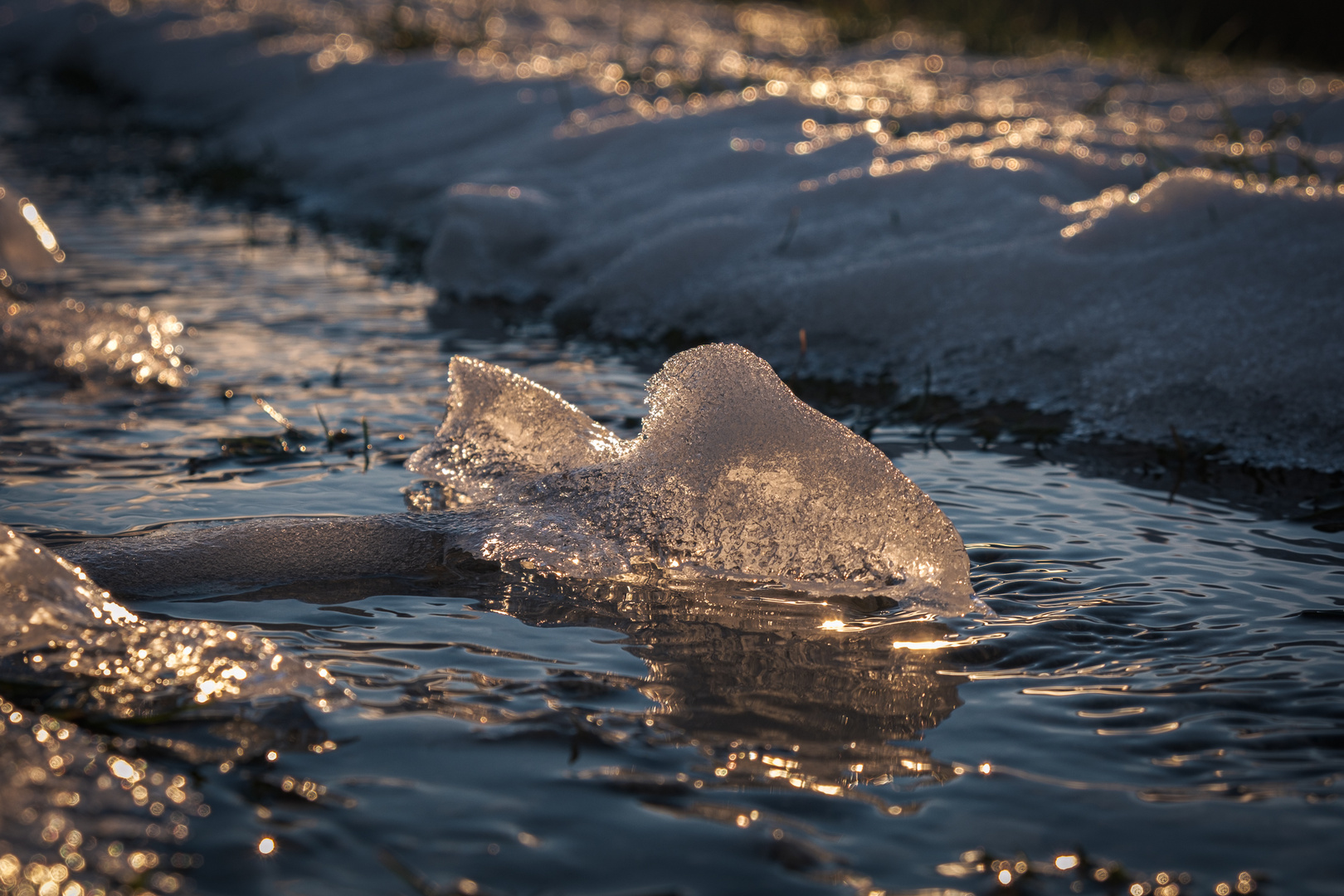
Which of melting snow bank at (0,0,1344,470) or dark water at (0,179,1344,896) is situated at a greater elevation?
melting snow bank at (0,0,1344,470)

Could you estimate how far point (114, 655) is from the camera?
1958mm

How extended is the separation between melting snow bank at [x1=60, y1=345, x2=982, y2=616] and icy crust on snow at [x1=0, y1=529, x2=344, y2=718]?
0.32 meters

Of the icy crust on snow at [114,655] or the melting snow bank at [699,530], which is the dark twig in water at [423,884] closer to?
the icy crust on snow at [114,655]

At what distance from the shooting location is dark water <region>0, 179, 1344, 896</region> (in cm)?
159

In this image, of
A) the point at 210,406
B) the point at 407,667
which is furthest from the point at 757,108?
the point at 407,667

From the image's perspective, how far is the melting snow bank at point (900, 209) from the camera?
375cm

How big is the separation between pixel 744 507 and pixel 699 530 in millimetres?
106

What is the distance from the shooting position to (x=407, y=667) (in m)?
2.08

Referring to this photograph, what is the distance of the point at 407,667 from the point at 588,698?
12.9 inches

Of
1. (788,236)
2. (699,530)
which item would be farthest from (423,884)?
(788,236)

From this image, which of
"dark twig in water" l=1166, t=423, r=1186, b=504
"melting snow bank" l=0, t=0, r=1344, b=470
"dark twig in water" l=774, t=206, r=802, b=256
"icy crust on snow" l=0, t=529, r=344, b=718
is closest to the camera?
"icy crust on snow" l=0, t=529, r=344, b=718


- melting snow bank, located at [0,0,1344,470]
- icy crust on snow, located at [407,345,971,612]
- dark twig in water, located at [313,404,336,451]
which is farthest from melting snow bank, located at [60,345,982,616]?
melting snow bank, located at [0,0,1344,470]

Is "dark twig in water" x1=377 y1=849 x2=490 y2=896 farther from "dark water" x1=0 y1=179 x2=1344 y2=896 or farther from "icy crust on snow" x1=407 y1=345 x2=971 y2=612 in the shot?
"icy crust on snow" x1=407 y1=345 x2=971 y2=612

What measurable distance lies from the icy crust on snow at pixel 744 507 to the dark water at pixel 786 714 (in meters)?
0.10
